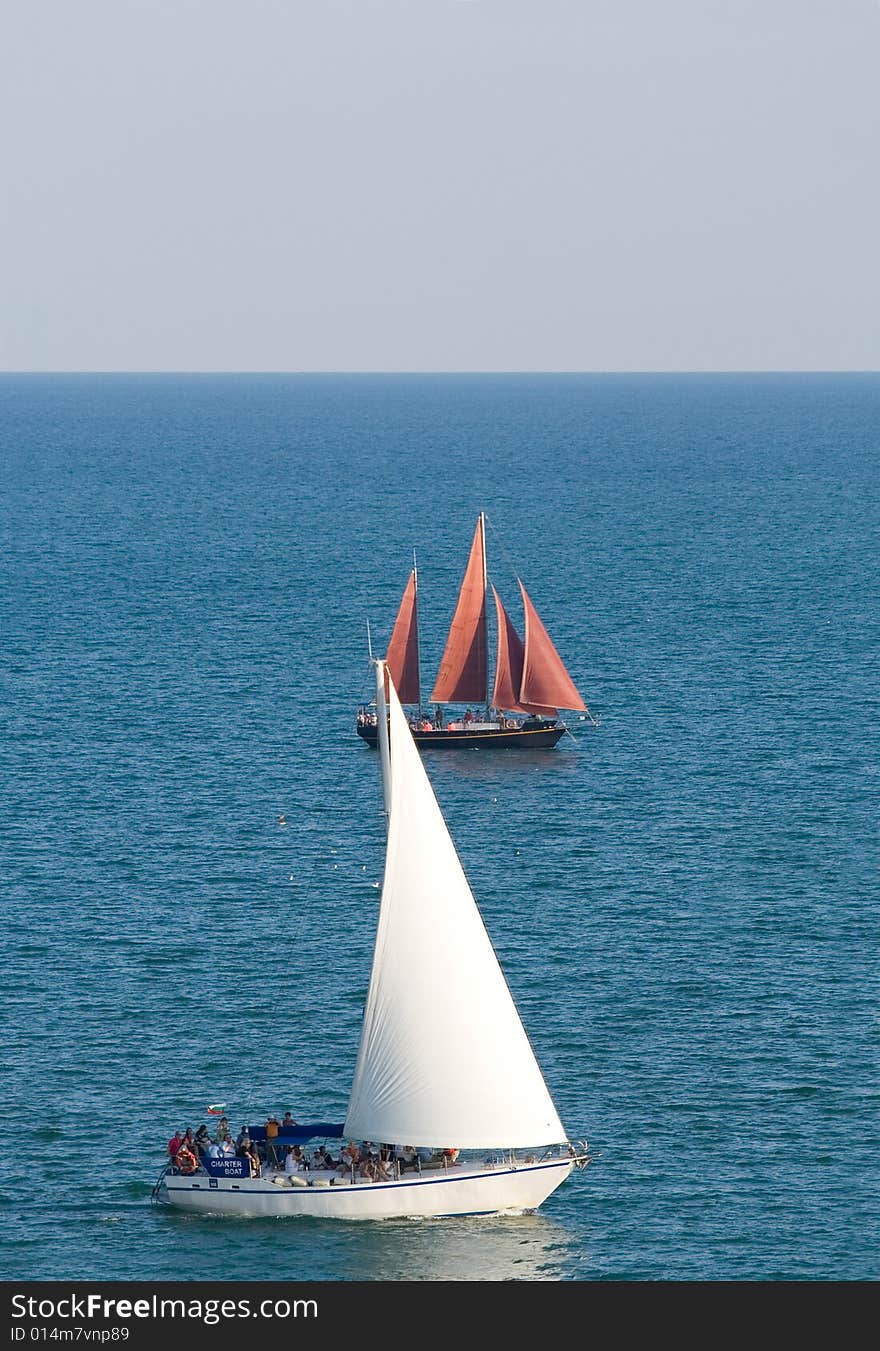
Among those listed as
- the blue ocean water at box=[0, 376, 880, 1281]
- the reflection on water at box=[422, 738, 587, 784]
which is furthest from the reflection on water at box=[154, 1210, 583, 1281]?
the reflection on water at box=[422, 738, 587, 784]

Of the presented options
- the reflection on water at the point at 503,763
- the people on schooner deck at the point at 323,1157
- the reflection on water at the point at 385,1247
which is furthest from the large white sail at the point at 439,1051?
the reflection on water at the point at 503,763

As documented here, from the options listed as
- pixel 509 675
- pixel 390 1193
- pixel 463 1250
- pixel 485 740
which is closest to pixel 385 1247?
pixel 390 1193

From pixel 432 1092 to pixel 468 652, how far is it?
67.8 metres

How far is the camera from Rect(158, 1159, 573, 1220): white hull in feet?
219

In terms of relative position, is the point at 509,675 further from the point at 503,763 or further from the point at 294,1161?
the point at 294,1161

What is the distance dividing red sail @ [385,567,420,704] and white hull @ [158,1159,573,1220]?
215 ft

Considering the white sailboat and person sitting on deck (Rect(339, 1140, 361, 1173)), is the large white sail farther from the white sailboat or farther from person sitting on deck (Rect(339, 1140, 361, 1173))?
person sitting on deck (Rect(339, 1140, 361, 1173))

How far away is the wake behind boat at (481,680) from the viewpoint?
131125mm

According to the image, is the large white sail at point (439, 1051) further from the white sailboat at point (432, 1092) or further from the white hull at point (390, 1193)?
the white hull at point (390, 1193)

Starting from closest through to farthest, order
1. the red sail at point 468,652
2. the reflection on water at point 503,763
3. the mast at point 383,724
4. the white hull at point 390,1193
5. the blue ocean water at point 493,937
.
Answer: the mast at point 383,724 < the white hull at point 390,1193 < the blue ocean water at point 493,937 < the reflection on water at point 503,763 < the red sail at point 468,652

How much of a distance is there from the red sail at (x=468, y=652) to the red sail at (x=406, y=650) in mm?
1679

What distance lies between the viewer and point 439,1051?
6775 cm
